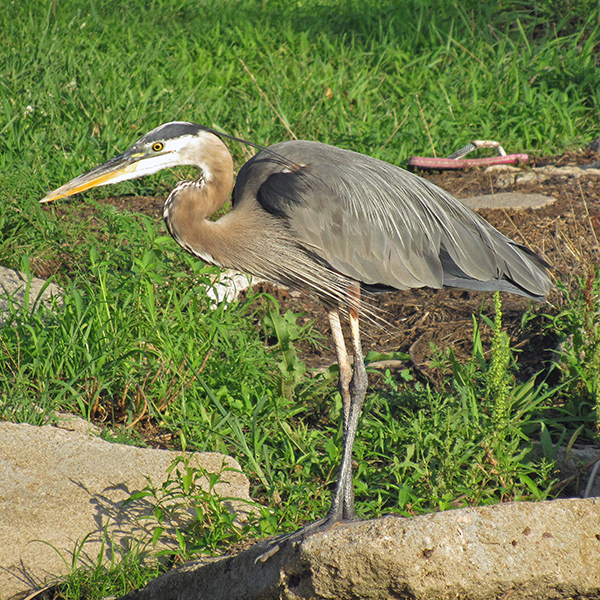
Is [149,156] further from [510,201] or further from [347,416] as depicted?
[510,201]

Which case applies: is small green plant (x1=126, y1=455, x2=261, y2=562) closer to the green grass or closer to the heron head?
the green grass

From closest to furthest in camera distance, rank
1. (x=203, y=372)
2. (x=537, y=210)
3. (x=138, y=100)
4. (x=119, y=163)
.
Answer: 1. (x=119, y=163)
2. (x=203, y=372)
3. (x=537, y=210)
4. (x=138, y=100)

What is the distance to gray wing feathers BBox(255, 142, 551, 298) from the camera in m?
3.39

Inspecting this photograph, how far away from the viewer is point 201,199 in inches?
129

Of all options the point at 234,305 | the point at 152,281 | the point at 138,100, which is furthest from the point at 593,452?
the point at 138,100

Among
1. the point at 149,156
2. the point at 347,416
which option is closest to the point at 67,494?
the point at 347,416

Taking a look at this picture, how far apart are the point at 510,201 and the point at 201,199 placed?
2936mm

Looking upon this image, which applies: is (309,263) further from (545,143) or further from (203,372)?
(545,143)

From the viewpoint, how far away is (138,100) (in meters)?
6.27

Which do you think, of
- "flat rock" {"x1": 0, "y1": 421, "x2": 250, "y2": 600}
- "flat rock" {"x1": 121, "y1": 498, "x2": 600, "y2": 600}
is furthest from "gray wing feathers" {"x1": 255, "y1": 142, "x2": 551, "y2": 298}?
"flat rock" {"x1": 121, "y1": 498, "x2": 600, "y2": 600}

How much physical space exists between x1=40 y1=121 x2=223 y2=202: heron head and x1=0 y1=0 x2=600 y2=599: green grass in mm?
705

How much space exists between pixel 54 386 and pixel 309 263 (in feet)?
4.62

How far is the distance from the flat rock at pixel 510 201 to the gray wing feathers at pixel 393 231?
1709 millimetres

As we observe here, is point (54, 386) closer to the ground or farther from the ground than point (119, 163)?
closer to the ground
